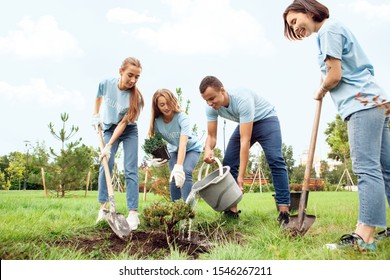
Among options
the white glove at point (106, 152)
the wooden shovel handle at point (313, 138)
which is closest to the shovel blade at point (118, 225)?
the white glove at point (106, 152)

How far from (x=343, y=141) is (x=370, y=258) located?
1366cm

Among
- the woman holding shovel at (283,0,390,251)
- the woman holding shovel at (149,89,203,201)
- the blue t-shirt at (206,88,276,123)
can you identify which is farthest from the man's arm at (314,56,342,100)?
the woman holding shovel at (149,89,203,201)

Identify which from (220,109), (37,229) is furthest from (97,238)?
(220,109)

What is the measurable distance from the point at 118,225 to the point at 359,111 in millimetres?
1822

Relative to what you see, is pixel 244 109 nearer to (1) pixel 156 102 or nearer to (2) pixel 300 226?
(1) pixel 156 102

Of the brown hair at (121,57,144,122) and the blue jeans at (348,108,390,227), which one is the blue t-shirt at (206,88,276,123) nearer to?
the brown hair at (121,57,144,122)

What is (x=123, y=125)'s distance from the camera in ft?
10.8

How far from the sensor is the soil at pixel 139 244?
8.19ft

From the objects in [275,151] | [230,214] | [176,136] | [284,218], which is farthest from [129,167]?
[284,218]

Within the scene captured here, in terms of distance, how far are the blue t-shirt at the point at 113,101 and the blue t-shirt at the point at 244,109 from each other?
0.70 meters

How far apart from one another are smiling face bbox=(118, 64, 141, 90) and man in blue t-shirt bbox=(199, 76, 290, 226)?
1.81ft

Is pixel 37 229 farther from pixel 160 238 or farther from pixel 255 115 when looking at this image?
pixel 255 115

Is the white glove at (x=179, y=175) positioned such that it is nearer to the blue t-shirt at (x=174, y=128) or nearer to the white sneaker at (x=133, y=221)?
the blue t-shirt at (x=174, y=128)

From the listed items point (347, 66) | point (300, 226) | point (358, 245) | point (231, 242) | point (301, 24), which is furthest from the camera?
point (231, 242)
